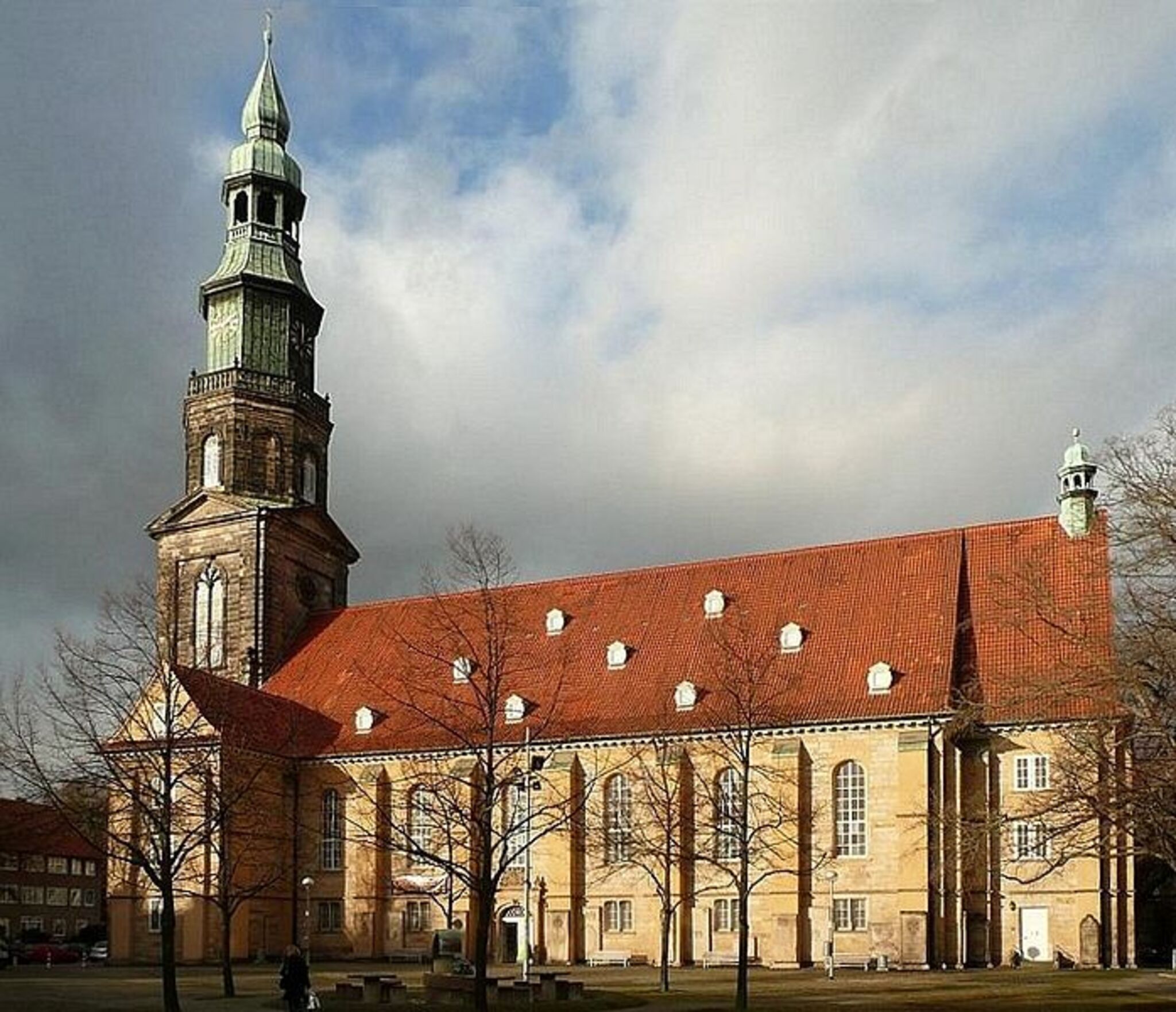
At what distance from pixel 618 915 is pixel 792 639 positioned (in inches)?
492

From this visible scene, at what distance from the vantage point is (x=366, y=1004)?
36.6 m

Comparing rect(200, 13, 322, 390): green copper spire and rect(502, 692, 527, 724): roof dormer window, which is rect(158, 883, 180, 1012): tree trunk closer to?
rect(502, 692, 527, 724): roof dormer window

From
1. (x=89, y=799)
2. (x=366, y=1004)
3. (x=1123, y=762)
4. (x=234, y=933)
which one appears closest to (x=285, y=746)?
(x=234, y=933)

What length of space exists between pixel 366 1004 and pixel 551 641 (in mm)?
31421

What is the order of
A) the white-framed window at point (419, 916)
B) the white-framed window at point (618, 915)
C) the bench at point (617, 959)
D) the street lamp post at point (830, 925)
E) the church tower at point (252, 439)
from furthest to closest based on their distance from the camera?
the church tower at point (252, 439) → the white-framed window at point (419, 916) → the white-framed window at point (618, 915) → the bench at point (617, 959) → the street lamp post at point (830, 925)

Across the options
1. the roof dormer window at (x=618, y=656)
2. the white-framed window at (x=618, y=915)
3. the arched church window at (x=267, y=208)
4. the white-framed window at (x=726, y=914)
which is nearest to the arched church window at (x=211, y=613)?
the arched church window at (x=267, y=208)

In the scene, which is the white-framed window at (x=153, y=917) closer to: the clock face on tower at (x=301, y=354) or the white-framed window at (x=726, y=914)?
the white-framed window at (x=726, y=914)

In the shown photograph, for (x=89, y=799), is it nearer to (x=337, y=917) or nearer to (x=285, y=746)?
(x=285, y=746)

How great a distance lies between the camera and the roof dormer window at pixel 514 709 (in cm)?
6359

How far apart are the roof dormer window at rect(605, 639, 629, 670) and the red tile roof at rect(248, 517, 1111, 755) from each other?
0.26 m

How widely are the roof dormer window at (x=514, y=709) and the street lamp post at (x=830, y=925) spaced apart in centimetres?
1397

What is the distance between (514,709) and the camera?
6372cm

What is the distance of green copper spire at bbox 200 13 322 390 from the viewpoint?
72.6 metres

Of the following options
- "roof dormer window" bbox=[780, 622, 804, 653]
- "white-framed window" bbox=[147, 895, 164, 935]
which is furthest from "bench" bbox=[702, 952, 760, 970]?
"white-framed window" bbox=[147, 895, 164, 935]
